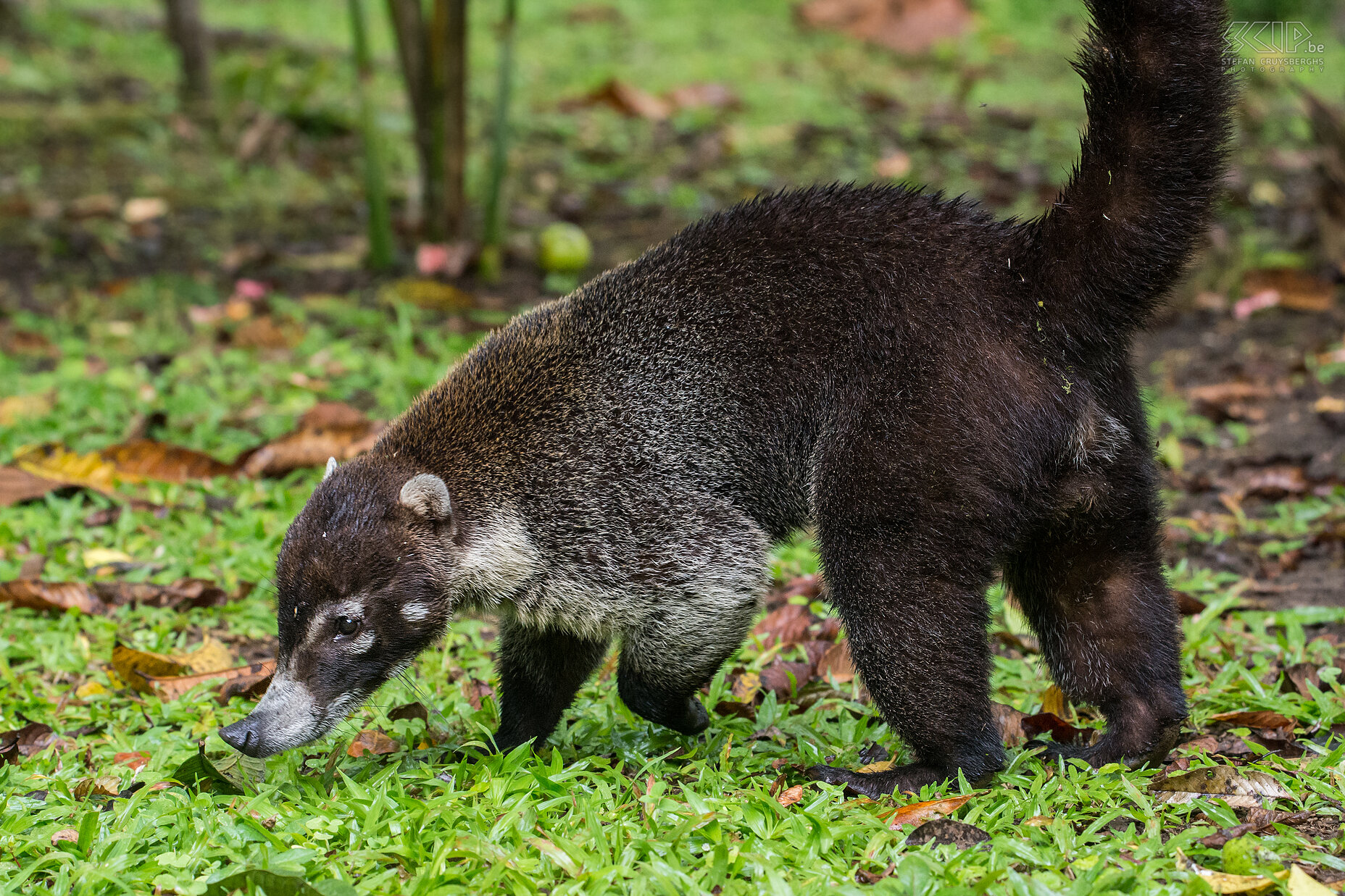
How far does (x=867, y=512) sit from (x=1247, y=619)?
187 cm

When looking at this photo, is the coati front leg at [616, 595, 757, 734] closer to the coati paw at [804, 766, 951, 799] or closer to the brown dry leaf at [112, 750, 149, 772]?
the coati paw at [804, 766, 951, 799]

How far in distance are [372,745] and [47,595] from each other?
1457 millimetres

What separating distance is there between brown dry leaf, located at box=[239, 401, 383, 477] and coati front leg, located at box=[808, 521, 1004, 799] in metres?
2.65

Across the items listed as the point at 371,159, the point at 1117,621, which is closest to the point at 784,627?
the point at 1117,621

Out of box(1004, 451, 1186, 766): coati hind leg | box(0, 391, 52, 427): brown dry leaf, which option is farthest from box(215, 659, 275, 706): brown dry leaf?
box(0, 391, 52, 427): brown dry leaf

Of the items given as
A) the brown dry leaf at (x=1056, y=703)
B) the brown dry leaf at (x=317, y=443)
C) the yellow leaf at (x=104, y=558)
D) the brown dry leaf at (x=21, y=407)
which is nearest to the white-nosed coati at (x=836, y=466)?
the brown dry leaf at (x=1056, y=703)

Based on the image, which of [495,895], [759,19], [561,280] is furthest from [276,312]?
[759,19]

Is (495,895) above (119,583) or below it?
above

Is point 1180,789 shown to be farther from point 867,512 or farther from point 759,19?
point 759,19

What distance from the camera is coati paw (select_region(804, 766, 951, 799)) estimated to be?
333 cm

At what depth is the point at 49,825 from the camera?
310 cm

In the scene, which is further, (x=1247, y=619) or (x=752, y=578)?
(x=1247, y=619)

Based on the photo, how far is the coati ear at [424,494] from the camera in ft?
11.5

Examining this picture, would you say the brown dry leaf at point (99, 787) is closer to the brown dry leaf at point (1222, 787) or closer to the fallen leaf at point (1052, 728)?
the fallen leaf at point (1052, 728)
